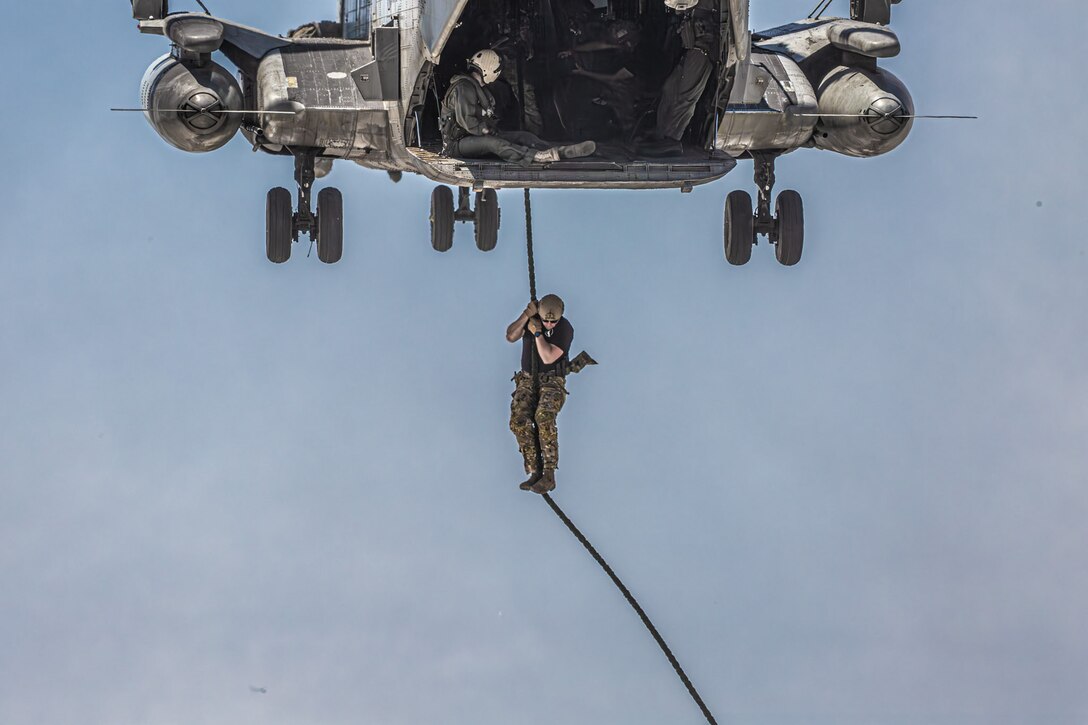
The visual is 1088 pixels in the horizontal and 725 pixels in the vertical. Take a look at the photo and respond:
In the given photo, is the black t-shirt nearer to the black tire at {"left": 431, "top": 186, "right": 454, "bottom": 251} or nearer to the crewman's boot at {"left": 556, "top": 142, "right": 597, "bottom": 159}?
the crewman's boot at {"left": 556, "top": 142, "right": 597, "bottom": 159}

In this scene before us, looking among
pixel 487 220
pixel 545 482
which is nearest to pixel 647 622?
pixel 545 482

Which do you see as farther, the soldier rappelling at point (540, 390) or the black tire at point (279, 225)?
the black tire at point (279, 225)

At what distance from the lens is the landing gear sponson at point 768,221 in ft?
103

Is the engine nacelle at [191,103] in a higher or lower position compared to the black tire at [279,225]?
higher

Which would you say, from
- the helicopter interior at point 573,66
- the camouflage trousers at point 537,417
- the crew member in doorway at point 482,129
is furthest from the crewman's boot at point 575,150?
the camouflage trousers at point 537,417

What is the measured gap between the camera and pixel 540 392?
27781 millimetres

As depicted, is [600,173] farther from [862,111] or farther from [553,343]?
[862,111]

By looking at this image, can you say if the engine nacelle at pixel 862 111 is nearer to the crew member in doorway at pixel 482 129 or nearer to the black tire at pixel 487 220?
the crew member in doorway at pixel 482 129

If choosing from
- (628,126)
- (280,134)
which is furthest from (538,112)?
(280,134)

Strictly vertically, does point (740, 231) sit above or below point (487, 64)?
below

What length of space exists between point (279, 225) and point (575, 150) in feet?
16.7

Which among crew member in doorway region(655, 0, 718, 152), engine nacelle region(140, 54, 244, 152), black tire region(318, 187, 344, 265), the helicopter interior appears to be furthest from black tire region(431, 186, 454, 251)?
crew member in doorway region(655, 0, 718, 152)

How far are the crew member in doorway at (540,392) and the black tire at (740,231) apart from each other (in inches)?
170

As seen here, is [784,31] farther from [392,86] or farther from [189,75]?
[189,75]
